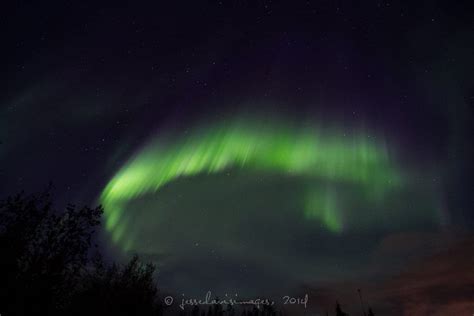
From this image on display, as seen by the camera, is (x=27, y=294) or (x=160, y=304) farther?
(x=160, y=304)

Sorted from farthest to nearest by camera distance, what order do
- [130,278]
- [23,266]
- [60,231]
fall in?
[130,278], [60,231], [23,266]

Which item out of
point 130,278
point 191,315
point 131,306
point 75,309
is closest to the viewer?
point 75,309

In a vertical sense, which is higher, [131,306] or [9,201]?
[9,201]

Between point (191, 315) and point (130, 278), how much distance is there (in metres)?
172

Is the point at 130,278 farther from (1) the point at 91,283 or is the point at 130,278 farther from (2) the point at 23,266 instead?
(2) the point at 23,266

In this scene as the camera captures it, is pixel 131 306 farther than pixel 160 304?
No

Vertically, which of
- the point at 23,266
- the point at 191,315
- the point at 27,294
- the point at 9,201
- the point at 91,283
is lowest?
the point at 27,294

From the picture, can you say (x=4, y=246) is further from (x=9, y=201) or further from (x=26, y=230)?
(x=9, y=201)

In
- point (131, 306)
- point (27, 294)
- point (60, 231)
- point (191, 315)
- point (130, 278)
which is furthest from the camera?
point (191, 315)

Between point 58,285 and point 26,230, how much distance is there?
5269 millimetres

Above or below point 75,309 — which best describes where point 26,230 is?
above

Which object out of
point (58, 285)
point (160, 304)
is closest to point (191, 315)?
point (160, 304)

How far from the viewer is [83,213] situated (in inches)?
1016

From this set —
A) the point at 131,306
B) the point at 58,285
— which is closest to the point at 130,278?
the point at 131,306
